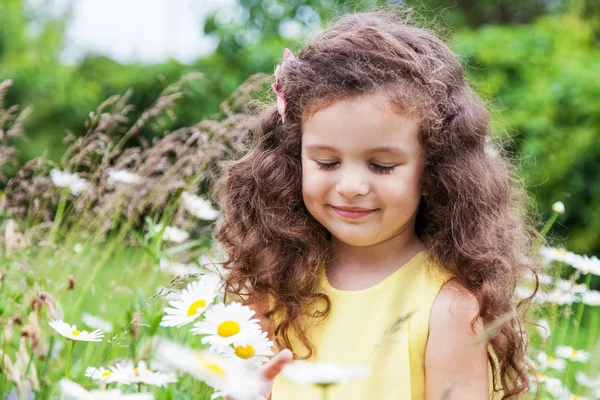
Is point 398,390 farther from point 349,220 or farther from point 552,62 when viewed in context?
point 552,62

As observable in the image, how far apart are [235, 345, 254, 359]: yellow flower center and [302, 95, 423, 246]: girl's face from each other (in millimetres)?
362

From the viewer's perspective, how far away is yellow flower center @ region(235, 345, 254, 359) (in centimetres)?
102

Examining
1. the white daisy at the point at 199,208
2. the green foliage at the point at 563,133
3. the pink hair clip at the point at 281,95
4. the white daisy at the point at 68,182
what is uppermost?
the pink hair clip at the point at 281,95

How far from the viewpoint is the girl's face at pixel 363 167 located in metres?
1.29

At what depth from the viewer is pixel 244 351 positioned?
1023mm

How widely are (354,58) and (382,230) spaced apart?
0.30 m

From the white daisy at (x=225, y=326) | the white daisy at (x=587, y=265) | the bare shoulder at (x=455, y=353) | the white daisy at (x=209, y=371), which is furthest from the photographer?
the white daisy at (x=587, y=265)

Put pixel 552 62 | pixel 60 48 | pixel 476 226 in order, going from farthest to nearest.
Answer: pixel 60 48 < pixel 552 62 < pixel 476 226

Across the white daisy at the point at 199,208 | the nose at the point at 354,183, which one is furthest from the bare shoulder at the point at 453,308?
the white daisy at the point at 199,208

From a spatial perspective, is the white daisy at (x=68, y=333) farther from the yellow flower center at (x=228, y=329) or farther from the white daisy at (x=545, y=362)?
the white daisy at (x=545, y=362)

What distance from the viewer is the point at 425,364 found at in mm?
1309

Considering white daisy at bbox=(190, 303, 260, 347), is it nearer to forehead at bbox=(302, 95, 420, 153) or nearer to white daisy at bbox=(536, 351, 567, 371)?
forehead at bbox=(302, 95, 420, 153)

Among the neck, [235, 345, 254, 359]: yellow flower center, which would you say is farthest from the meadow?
the neck

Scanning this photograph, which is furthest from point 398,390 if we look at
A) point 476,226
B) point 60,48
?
point 60,48
